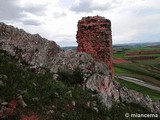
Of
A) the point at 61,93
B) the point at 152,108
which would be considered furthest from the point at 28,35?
the point at 152,108

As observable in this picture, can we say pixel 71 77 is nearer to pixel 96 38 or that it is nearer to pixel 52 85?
pixel 52 85

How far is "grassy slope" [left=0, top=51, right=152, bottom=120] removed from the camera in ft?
40.3

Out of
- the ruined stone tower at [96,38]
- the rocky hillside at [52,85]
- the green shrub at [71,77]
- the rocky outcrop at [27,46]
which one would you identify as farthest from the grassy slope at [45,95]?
the ruined stone tower at [96,38]

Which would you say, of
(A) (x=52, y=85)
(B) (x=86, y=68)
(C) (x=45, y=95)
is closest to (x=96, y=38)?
(B) (x=86, y=68)

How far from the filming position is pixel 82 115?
13.3 m

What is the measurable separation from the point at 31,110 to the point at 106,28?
1075 centimetres

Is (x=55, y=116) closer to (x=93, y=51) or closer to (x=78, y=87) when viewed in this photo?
(x=78, y=87)

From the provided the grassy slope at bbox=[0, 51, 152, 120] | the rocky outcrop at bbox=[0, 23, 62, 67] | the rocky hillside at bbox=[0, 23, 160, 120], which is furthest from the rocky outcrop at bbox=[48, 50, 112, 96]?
the grassy slope at bbox=[0, 51, 152, 120]

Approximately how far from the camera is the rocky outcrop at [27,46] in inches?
698

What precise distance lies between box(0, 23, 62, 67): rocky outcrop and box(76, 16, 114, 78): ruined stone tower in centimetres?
242

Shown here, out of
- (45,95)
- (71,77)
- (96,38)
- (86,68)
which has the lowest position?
(45,95)

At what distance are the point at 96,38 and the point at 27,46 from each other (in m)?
5.15

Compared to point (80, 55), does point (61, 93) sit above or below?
below

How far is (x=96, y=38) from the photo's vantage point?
68.3ft
